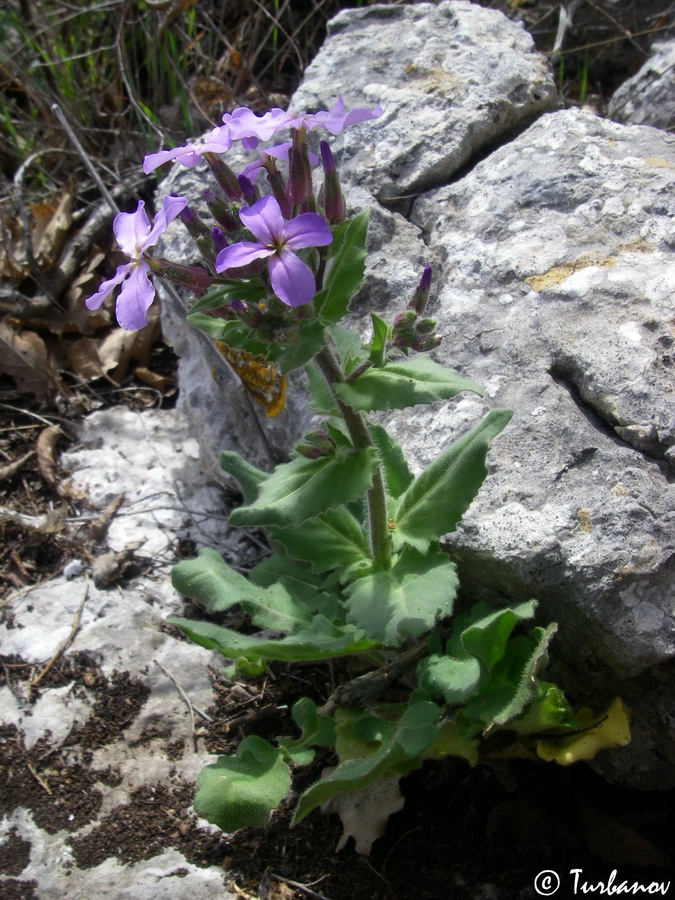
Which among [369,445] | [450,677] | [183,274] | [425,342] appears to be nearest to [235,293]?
[183,274]

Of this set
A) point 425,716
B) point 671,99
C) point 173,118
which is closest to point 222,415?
point 425,716

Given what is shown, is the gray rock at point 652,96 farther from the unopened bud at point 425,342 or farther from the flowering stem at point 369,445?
the flowering stem at point 369,445

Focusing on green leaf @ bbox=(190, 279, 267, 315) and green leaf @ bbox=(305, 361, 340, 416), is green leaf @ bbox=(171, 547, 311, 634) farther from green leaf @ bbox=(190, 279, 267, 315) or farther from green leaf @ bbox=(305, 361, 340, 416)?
green leaf @ bbox=(190, 279, 267, 315)

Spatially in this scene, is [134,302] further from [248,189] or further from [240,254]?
[248,189]

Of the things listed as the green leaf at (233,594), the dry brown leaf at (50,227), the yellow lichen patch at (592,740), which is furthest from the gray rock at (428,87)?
the yellow lichen patch at (592,740)

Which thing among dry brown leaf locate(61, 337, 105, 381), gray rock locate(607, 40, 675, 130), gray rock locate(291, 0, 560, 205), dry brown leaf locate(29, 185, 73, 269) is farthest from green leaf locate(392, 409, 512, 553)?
→ dry brown leaf locate(29, 185, 73, 269)

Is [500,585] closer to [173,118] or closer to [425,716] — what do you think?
[425,716]
